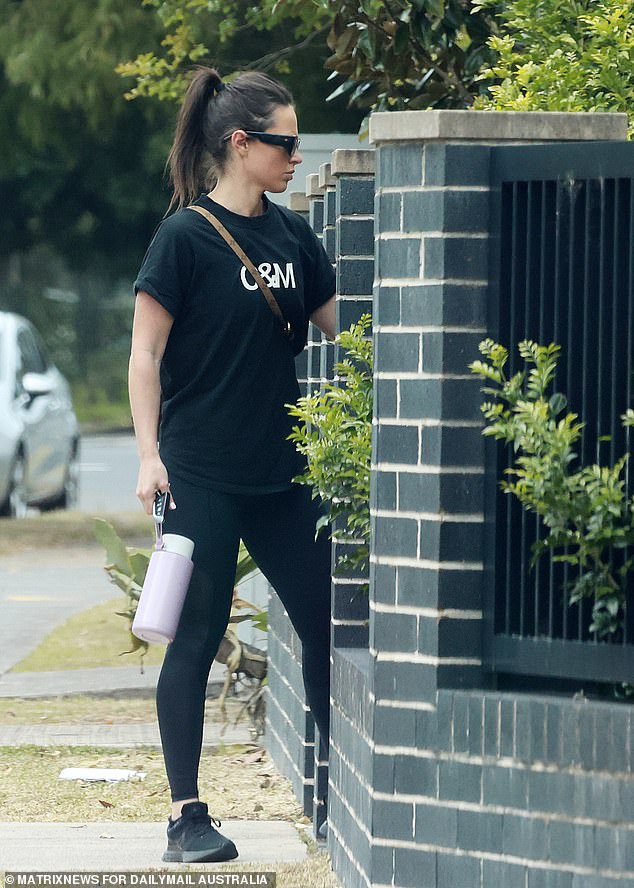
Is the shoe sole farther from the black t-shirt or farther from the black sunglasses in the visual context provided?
the black sunglasses

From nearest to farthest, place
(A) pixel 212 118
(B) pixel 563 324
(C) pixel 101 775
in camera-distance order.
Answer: (B) pixel 563 324, (A) pixel 212 118, (C) pixel 101 775

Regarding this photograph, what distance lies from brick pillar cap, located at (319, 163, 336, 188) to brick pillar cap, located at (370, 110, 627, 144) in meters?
1.02

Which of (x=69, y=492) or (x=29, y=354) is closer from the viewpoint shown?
(x=29, y=354)

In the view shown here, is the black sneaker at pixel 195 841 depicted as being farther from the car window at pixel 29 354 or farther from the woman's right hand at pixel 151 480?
the car window at pixel 29 354

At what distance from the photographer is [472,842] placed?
3.95 m

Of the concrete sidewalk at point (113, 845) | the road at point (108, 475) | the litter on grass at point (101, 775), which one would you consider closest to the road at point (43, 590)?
the road at point (108, 475)

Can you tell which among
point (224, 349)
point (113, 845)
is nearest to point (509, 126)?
point (224, 349)

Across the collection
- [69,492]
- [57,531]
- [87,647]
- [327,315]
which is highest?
[327,315]

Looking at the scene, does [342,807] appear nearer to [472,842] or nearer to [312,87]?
[472,842]

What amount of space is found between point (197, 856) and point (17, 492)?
10811 millimetres

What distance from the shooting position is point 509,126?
3.99 metres

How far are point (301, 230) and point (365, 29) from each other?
254 centimetres

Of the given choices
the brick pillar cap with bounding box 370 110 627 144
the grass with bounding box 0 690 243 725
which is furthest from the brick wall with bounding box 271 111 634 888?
the grass with bounding box 0 690 243 725

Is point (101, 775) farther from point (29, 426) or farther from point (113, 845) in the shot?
point (29, 426)
